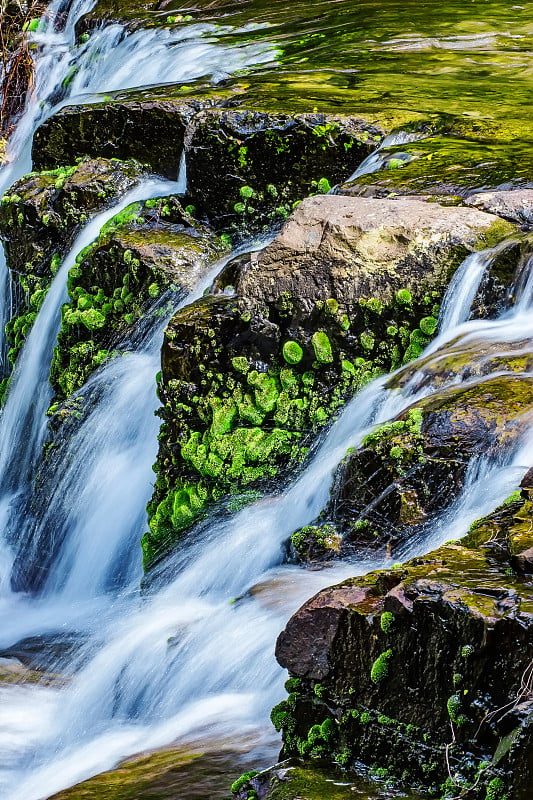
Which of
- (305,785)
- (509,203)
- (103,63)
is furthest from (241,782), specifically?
(103,63)

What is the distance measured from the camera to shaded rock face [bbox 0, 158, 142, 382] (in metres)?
8.51

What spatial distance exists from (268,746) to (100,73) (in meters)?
10.2

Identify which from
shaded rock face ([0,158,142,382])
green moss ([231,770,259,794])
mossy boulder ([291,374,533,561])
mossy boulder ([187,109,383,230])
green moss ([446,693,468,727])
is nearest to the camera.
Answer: green moss ([446,693,468,727])

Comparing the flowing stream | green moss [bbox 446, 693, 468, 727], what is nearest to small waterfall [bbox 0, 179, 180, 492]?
the flowing stream

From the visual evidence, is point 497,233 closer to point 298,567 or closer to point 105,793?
point 298,567

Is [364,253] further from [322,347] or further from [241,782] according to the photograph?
[241,782]

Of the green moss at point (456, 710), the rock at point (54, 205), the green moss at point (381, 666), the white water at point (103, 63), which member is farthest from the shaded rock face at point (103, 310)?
the green moss at point (456, 710)

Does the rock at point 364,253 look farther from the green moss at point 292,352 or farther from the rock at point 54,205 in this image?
the rock at point 54,205

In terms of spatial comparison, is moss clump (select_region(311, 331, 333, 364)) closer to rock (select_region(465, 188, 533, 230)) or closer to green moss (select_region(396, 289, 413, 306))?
→ green moss (select_region(396, 289, 413, 306))

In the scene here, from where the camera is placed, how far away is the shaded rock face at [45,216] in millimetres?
8508

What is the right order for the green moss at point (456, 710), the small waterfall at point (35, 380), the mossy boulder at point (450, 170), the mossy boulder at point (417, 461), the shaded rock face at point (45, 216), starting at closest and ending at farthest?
1. the green moss at point (456, 710)
2. the mossy boulder at point (417, 461)
3. the mossy boulder at point (450, 170)
4. the small waterfall at point (35, 380)
5. the shaded rock face at point (45, 216)

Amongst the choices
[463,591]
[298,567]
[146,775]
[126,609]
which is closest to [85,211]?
[126,609]

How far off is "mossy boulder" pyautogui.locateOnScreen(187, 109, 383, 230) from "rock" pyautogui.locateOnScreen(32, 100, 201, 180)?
2.38 feet

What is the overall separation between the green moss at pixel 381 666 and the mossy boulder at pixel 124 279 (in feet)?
14.0
